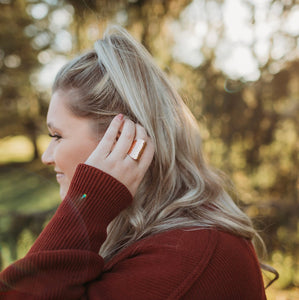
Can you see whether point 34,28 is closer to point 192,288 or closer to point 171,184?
point 171,184

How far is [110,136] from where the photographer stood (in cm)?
121

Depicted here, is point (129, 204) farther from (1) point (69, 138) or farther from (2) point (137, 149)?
(1) point (69, 138)

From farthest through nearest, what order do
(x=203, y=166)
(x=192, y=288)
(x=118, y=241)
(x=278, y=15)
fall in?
(x=278, y=15) → (x=203, y=166) → (x=118, y=241) → (x=192, y=288)

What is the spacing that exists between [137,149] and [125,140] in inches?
2.3

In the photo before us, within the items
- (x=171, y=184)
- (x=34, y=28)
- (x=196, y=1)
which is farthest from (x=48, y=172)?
(x=171, y=184)

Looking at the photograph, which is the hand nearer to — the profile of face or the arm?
the arm

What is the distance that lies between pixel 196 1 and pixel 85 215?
3.24 m

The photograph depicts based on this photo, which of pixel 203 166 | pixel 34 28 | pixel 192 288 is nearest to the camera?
pixel 192 288

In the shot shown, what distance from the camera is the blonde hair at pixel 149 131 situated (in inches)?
48.8

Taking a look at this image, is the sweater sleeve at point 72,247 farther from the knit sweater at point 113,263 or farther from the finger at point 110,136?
the finger at point 110,136

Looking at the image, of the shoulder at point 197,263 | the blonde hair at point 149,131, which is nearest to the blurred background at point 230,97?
the blonde hair at point 149,131

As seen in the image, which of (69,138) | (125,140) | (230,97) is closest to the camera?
(125,140)

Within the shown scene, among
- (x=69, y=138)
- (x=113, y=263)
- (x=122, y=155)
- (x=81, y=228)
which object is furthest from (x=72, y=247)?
(x=69, y=138)

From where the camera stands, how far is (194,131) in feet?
5.00
